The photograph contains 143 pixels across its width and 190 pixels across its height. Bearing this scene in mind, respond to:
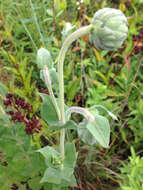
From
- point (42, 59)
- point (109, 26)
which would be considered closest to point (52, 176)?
point (42, 59)

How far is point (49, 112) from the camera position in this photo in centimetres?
96

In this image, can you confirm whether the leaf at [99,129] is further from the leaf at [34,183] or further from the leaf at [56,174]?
the leaf at [34,183]

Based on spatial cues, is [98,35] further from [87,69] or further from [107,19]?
[87,69]

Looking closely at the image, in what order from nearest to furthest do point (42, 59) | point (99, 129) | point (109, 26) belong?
point (109, 26) < point (99, 129) < point (42, 59)

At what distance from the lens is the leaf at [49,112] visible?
940 mm

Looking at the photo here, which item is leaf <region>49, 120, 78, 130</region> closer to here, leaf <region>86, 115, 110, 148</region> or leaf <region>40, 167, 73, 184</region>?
leaf <region>86, 115, 110, 148</region>

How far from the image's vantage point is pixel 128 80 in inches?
67.4

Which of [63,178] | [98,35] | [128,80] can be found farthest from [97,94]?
[98,35]

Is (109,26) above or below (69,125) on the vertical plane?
above

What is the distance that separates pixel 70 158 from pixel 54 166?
10 centimetres

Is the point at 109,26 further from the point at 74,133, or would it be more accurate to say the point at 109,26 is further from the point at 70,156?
the point at 74,133

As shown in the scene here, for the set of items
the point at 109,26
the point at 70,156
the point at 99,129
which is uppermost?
the point at 109,26

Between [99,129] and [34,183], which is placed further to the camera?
[34,183]

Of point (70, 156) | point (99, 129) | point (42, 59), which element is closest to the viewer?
point (99, 129)
